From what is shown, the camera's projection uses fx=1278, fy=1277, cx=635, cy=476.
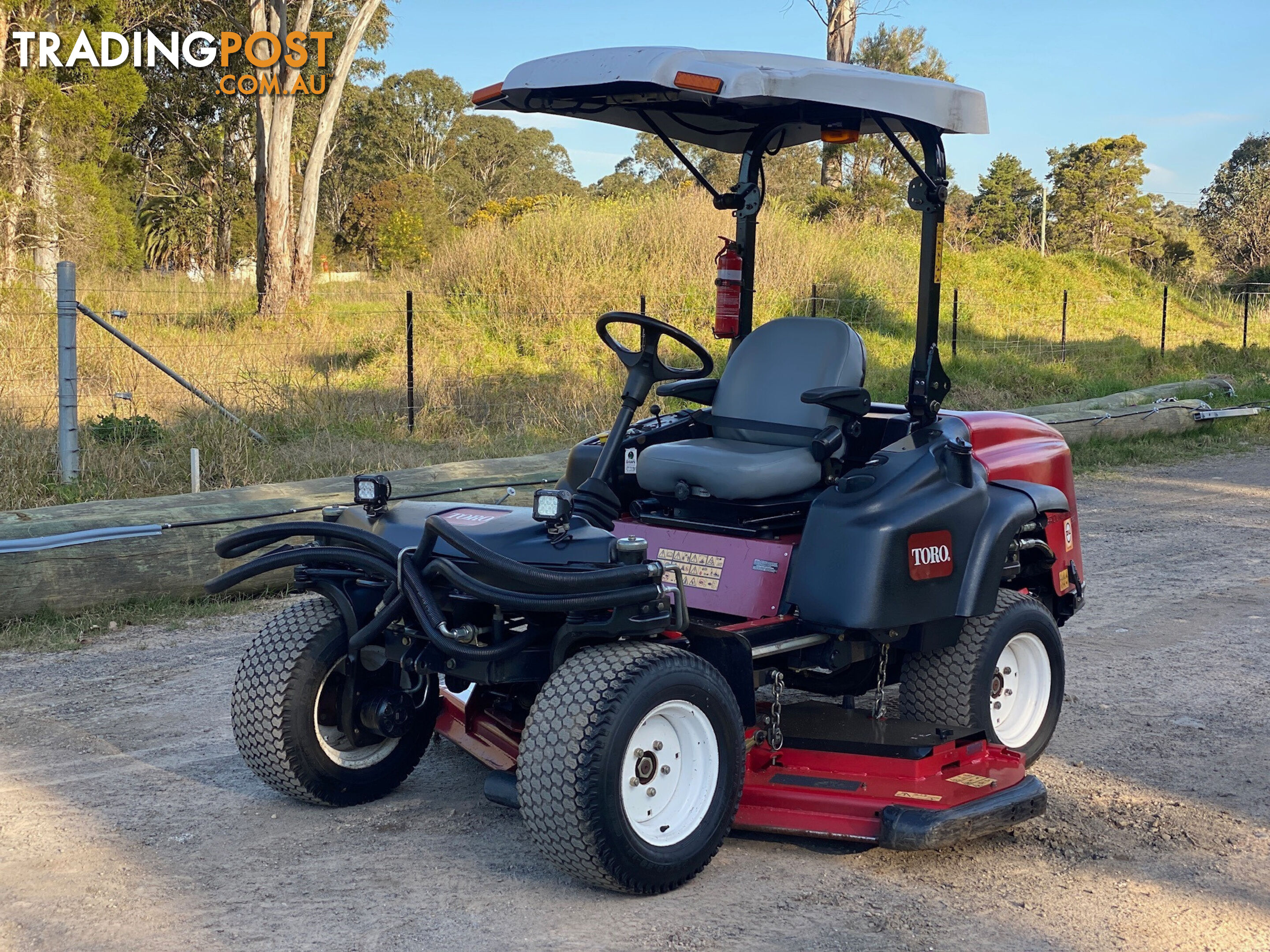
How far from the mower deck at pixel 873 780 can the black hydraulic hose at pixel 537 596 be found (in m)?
0.75

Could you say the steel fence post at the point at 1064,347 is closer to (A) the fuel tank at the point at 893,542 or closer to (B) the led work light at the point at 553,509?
(A) the fuel tank at the point at 893,542

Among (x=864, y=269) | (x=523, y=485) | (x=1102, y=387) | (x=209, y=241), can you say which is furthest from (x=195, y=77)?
(x=523, y=485)

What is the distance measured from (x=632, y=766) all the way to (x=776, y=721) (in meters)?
0.66

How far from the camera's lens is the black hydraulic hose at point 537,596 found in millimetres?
3260

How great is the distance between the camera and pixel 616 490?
4719 mm

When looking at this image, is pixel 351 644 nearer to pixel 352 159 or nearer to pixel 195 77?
pixel 195 77

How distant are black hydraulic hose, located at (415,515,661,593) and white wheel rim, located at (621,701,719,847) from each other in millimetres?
351

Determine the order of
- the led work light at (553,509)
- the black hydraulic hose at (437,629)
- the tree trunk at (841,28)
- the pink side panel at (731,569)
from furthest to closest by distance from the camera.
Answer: the tree trunk at (841,28)
the pink side panel at (731,569)
the led work light at (553,509)
the black hydraulic hose at (437,629)

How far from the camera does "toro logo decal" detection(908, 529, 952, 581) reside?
3.96 metres

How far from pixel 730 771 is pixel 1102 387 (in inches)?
540

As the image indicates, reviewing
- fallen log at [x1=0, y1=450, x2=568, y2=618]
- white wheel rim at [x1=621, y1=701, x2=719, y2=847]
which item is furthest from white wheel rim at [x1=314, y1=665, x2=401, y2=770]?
fallen log at [x1=0, y1=450, x2=568, y2=618]

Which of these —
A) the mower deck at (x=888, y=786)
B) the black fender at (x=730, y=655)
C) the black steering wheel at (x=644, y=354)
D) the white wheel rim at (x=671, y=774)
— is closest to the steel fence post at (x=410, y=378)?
the black steering wheel at (x=644, y=354)

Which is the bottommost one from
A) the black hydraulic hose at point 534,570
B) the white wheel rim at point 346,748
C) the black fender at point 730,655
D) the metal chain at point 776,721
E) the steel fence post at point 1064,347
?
the white wheel rim at point 346,748

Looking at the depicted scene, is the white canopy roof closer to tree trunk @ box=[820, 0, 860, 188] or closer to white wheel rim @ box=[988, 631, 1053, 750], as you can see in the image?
white wheel rim @ box=[988, 631, 1053, 750]
